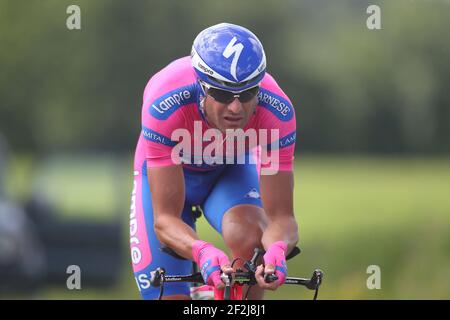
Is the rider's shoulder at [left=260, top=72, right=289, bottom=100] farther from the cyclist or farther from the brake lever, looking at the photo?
the brake lever

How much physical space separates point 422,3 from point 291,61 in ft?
61.7

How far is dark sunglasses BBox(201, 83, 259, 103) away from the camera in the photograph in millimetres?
7242

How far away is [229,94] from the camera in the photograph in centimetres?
725

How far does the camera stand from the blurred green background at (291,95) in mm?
37688

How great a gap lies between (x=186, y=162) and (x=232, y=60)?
53.8 inches

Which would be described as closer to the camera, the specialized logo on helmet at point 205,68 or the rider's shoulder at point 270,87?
the specialized logo on helmet at point 205,68

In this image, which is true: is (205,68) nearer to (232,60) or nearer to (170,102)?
(232,60)

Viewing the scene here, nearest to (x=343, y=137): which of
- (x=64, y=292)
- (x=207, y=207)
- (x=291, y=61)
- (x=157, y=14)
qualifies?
(x=291, y=61)

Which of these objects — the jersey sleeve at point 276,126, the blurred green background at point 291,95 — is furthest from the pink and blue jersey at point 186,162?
the blurred green background at point 291,95

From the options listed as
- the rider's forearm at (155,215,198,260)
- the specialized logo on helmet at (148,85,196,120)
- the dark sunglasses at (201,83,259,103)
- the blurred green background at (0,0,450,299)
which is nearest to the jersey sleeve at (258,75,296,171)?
the dark sunglasses at (201,83,259,103)

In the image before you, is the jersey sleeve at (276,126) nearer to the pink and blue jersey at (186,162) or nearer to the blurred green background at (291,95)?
the pink and blue jersey at (186,162)

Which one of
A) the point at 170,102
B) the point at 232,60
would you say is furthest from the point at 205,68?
the point at 170,102

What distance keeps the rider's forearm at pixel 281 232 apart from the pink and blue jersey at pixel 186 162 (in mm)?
388

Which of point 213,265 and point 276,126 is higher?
point 276,126
